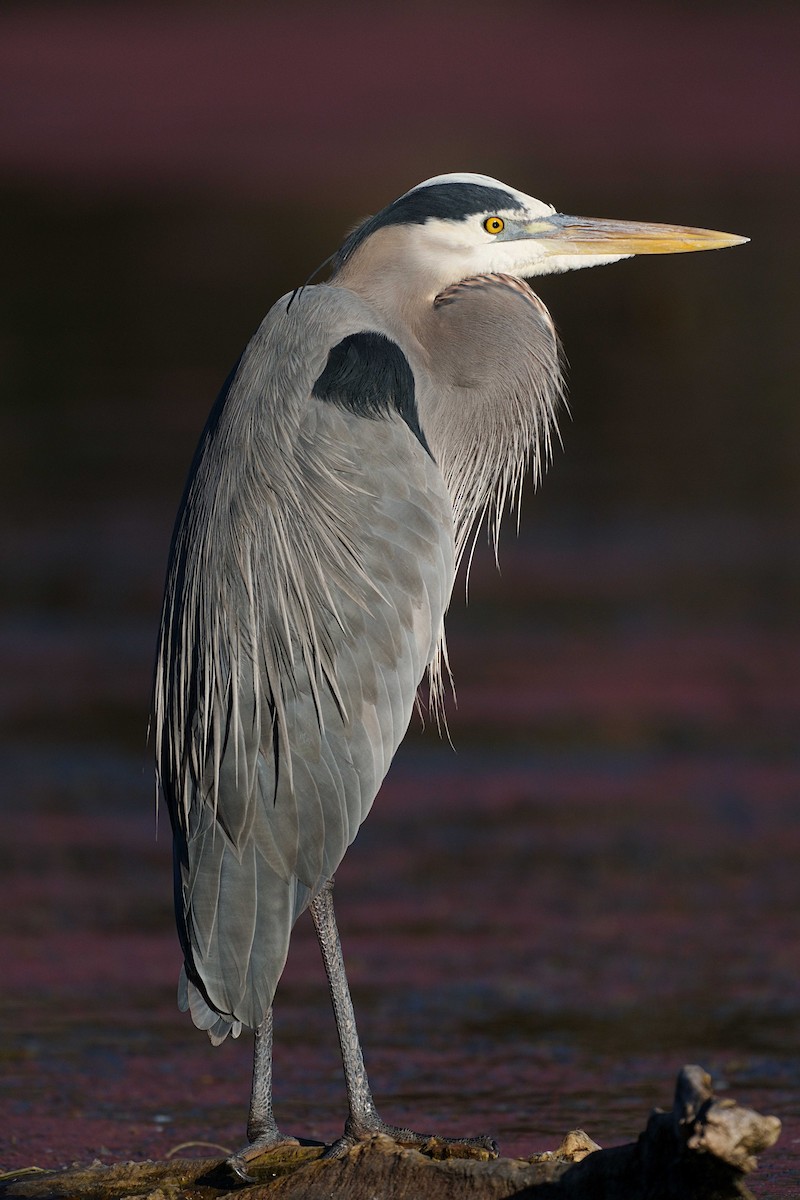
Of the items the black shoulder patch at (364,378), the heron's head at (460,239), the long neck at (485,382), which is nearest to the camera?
the black shoulder patch at (364,378)

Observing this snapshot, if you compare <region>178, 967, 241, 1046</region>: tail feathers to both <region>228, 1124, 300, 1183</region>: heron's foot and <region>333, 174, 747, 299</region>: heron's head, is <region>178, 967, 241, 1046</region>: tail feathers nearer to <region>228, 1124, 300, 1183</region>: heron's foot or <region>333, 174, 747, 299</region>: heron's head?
<region>228, 1124, 300, 1183</region>: heron's foot

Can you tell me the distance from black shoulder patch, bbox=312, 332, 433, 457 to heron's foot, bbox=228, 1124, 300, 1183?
1.62 m

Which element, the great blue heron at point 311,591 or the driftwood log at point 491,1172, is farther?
the great blue heron at point 311,591

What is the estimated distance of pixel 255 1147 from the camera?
4.34 metres

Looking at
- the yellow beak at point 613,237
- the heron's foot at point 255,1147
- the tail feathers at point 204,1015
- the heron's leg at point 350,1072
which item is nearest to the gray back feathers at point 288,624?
the tail feathers at point 204,1015

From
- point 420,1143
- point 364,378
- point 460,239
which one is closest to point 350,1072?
point 420,1143

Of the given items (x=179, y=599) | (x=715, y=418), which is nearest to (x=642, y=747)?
(x=179, y=599)

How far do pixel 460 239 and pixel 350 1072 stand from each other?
6.64 feet

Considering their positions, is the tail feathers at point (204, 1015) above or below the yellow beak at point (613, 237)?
below

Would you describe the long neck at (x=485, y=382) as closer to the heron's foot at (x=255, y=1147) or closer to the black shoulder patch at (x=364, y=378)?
the black shoulder patch at (x=364, y=378)

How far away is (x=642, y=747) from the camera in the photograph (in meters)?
8.80

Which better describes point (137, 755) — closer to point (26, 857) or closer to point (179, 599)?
point (26, 857)

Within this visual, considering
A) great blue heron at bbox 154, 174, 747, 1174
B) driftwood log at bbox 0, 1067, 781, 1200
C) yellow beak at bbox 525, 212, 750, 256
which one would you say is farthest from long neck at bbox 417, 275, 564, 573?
driftwood log at bbox 0, 1067, 781, 1200

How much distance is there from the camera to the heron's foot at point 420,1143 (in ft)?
13.7
